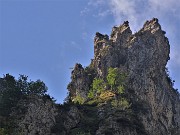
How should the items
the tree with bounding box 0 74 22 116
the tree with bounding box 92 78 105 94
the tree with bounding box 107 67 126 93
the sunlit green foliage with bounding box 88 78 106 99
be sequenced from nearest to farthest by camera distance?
the tree with bounding box 0 74 22 116
the tree with bounding box 107 67 126 93
the sunlit green foliage with bounding box 88 78 106 99
the tree with bounding box 92 78 105 94

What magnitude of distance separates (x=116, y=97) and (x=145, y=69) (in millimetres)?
21954

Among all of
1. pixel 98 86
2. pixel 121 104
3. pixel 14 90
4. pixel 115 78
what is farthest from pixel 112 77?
pixel 14 90

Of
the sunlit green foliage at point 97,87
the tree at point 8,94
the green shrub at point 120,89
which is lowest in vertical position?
the tree at point 8,94

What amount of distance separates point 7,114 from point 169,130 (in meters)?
71.5

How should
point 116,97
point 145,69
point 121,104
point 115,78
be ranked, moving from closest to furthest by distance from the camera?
1. point 121,104
2. point 116,97
3. point 115,78
4. point 145,69

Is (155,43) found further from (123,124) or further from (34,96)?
(34,96)

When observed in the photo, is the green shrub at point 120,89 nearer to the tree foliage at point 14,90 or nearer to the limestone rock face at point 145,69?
the limestone rock face at point 145,69

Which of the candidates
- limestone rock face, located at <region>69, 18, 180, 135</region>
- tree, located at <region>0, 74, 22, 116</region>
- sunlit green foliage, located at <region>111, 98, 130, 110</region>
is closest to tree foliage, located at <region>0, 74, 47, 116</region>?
tree, located at <region>0, 74, 22, 116</region>

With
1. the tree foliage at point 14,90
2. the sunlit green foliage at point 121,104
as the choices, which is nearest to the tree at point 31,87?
the tree foliage at point 14,90

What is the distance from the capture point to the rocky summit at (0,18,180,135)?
105 meters

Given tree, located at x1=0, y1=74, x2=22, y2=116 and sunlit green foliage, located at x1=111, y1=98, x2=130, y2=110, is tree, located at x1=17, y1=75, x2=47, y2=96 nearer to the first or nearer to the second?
tree, located at x1=0, y1=74, x2=22, y2=116

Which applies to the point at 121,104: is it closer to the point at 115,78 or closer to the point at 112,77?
the point at 115,78

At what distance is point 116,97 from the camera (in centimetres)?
14038

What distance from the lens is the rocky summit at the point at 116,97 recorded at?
105 meters
